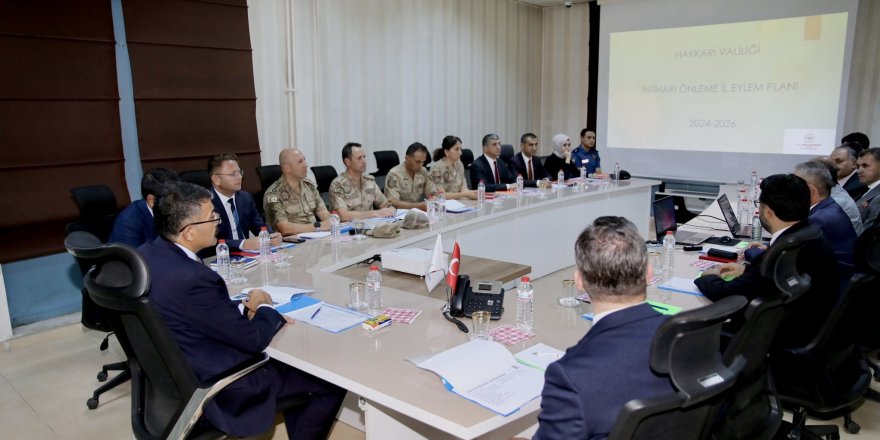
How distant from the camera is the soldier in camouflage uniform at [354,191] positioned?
4.55m

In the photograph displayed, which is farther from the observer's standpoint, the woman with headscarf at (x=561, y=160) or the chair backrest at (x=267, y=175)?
the woman with headscarf at (x=561, y=160)

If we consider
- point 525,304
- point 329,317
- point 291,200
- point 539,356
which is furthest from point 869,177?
point 291,200

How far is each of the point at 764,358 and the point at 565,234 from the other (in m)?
3.56

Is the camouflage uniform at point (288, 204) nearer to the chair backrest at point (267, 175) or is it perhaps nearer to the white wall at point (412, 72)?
the chair backrest at point (267, 175)

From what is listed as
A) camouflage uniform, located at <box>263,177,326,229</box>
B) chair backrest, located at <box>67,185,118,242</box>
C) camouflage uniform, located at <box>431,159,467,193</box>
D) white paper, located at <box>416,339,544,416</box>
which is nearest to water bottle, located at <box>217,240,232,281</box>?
chair backrest, located at <box>67,185,118,242</box>

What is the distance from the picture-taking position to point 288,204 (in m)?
4.28

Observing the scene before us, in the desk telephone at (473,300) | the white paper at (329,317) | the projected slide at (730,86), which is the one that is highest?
the projected slide at (730,86)

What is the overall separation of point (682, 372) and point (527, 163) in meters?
5.55

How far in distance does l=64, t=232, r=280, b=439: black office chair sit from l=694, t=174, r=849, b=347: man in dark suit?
1817 millimetres

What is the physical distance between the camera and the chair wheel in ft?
9.04

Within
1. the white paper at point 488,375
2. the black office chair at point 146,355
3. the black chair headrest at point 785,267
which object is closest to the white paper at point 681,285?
the black chair headrest at point 785,267

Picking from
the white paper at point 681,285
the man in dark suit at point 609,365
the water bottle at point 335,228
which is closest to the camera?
the man in dark suit at point 609,365

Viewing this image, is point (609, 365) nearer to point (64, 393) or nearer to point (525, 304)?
point (525, 304)

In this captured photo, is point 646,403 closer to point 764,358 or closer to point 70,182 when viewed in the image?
point 764,358
